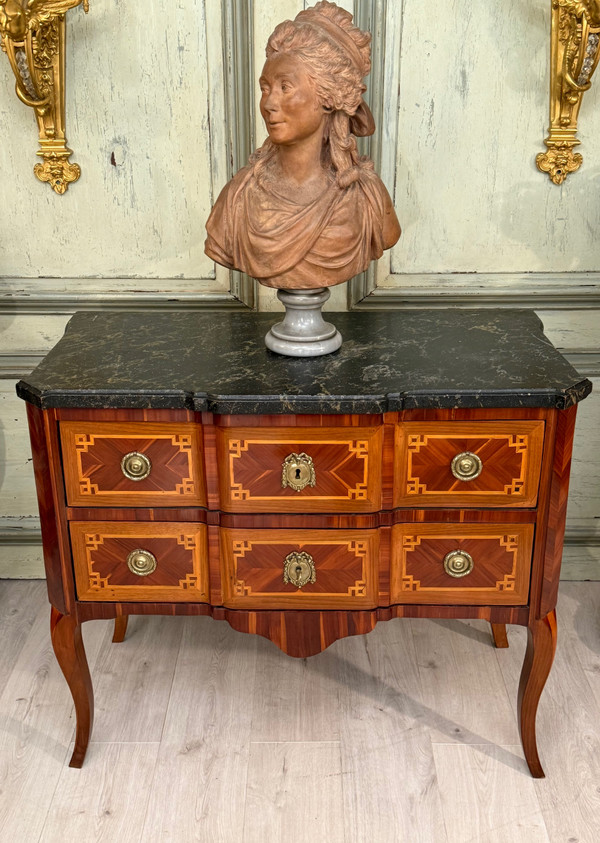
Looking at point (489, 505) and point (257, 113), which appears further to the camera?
point (257, 113)

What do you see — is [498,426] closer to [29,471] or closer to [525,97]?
[525,97]

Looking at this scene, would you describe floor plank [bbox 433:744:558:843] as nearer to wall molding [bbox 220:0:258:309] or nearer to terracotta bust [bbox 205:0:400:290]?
terracotta bust [bbox 205:0:400:290]

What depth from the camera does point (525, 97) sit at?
260 centimetres

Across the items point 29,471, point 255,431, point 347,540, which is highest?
point 255,431

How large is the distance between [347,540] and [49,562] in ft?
2.45

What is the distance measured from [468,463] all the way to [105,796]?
1.30 meters

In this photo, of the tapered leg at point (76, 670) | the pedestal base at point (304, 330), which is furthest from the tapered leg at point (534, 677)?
the tapered leg at point (76, 670)

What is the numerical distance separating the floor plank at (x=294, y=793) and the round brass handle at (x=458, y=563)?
2.18 ft

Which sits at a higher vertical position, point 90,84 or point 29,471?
point 90,84

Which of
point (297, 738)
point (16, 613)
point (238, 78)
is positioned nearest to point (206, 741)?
point (297, 738)

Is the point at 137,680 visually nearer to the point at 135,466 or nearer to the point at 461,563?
the point at 135,466

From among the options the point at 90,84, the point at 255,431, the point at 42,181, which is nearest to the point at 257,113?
the point at 90,84

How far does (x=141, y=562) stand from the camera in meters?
2.23

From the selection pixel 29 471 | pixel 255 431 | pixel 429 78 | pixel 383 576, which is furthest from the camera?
pixel 29 471
